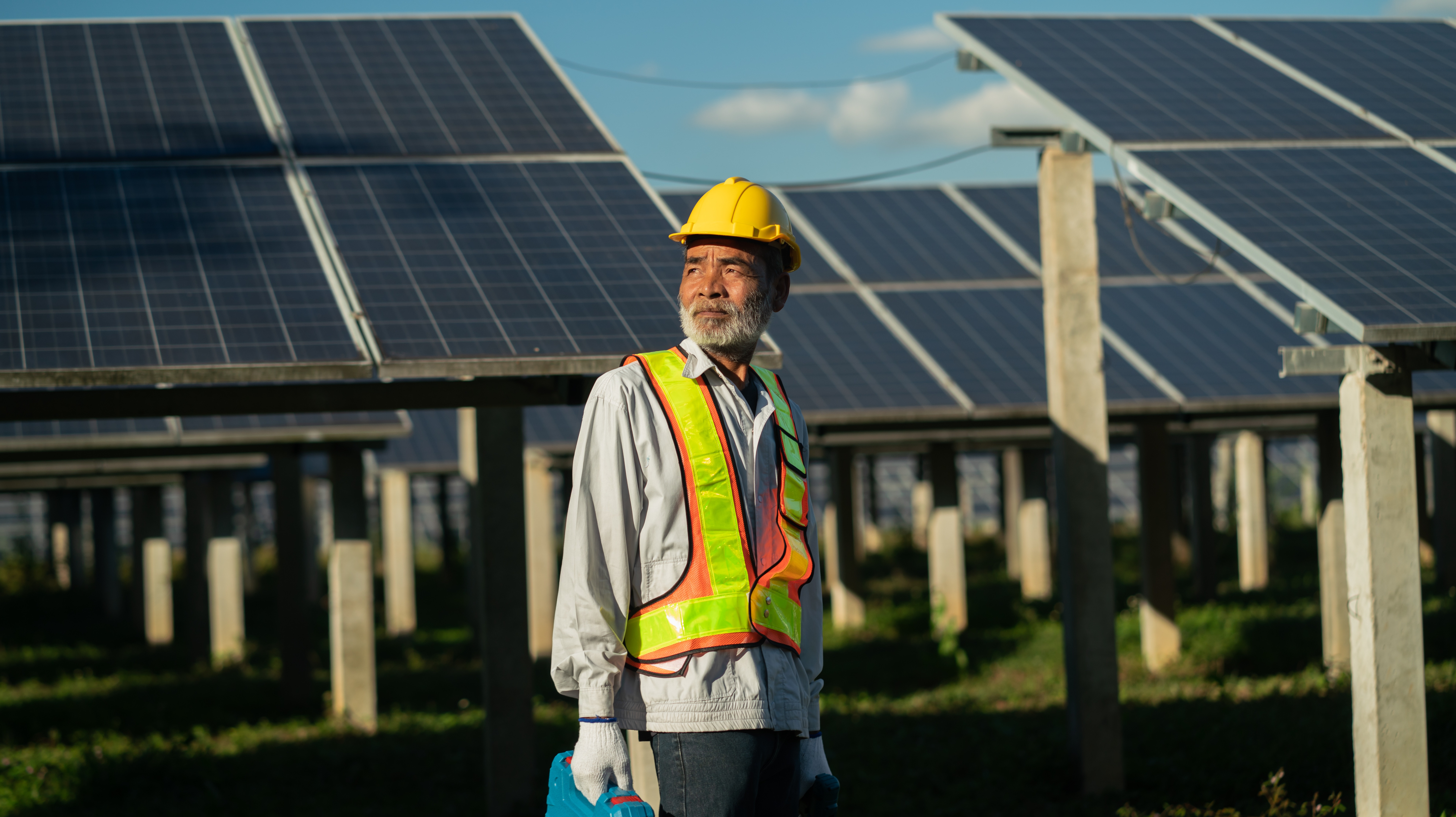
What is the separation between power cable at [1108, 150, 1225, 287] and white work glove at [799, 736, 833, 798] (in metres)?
4.70

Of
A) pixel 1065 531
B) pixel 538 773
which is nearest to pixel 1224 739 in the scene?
pixel 1065 531

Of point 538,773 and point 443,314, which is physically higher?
point 443,314

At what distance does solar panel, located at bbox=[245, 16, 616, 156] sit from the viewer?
28.2ft

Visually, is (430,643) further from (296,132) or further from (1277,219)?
(1277,219)

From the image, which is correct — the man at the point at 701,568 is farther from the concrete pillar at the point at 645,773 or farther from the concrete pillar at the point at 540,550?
the concrete pillar at the point at 540,550

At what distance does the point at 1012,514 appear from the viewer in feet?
92.8

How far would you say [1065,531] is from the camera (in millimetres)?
8586

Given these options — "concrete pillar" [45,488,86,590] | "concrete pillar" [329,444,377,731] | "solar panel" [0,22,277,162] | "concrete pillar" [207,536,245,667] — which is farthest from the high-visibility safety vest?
"concrete pillar" [45,488,86,590]

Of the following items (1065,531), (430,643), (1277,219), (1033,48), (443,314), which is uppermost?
(1033,48)

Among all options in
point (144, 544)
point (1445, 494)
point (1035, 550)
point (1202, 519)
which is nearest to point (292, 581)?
point (144, 544)

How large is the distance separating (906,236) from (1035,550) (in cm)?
778

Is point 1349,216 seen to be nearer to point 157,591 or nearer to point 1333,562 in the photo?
point 1333,562

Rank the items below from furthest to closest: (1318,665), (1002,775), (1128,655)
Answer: (1128,655)
(1318,665)
(1002,775)

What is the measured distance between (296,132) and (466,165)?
1.23 metres
